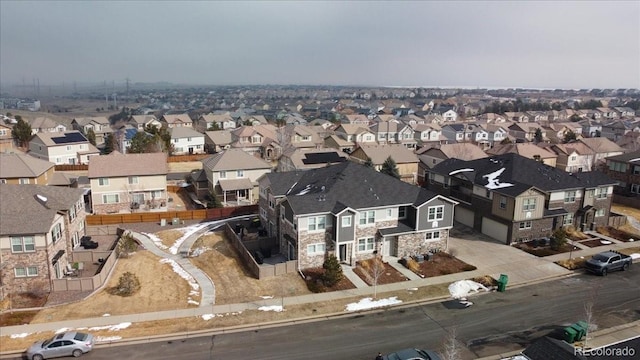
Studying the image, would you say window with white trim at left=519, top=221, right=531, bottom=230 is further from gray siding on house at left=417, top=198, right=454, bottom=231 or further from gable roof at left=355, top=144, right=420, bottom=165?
gable roof at left=355, top=144, right=420, bottom=165

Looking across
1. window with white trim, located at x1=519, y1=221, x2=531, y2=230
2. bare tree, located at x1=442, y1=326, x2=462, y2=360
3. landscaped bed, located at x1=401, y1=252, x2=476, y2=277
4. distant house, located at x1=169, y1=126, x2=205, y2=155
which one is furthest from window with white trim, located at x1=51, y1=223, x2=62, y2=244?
distant house, located at x1=169, y1=126, x2=205, y2=155

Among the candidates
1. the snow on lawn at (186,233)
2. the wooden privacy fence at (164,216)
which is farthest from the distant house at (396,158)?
the snow on lawn at (186,233)

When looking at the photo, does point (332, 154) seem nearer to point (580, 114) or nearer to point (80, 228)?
point (80, 228)

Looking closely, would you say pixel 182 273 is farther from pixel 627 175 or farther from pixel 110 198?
pixel 627 175

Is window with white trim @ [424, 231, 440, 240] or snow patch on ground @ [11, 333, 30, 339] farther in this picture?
window with white trim @ [424, 231, 440, 240]

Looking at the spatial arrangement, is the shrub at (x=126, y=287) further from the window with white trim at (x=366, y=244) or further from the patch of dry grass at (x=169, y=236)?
the window with white trim at (x=366, y=244)

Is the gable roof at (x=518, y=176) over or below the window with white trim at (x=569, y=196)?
over
